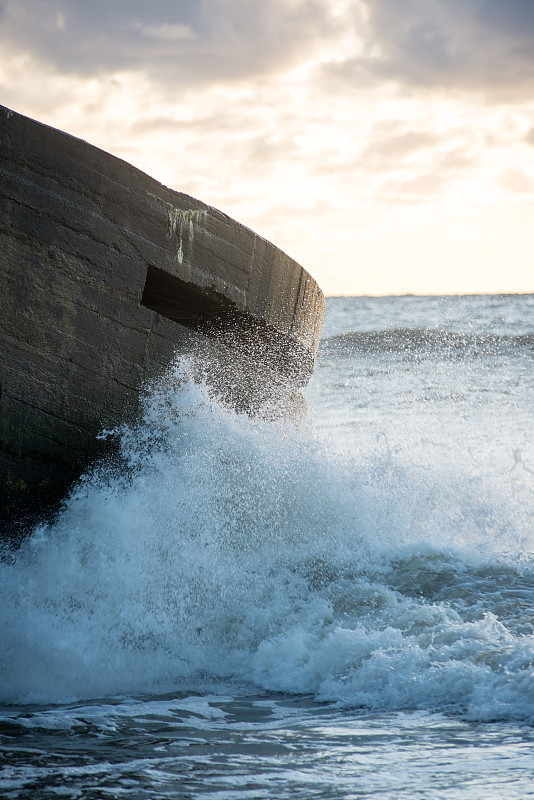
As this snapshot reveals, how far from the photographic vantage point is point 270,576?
3.80m

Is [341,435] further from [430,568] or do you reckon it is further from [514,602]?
[514,602]

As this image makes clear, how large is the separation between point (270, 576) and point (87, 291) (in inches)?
76.3

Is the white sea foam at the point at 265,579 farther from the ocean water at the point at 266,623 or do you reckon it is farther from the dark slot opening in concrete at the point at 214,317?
the dark slot opening in concrete at the point at 214,317

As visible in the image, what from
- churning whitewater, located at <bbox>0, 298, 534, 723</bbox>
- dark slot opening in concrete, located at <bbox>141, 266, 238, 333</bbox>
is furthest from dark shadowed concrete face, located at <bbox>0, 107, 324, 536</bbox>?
churning whitewater, located at <bbox>0, 298, 534, 723</bbox>

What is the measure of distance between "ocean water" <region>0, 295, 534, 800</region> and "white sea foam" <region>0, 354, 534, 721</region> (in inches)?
0.5

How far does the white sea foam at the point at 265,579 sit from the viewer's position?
2.87 metres

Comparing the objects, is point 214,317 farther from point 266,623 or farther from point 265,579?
point 266,623

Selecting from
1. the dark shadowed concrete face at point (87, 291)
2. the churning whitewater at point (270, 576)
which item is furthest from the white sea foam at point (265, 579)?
the dark shadowed concrete face at point (87, 291)

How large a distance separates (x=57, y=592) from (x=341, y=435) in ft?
17.7

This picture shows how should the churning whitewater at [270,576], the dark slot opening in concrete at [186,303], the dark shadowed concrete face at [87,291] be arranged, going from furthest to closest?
the dark slot opening in concrete at [186,303] < the dark shadowed concrete face at [87,291] < the churning whitewater at [270,576]

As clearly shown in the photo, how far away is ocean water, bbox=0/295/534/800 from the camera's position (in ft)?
6.56

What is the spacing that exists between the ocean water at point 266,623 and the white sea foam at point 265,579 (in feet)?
0.04

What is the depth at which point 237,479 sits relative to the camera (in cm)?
424

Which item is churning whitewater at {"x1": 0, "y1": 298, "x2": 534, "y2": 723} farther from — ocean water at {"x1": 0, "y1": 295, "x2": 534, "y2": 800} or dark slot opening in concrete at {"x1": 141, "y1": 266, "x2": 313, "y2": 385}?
dark slot opening in concrete at {"x1": 141, "y1": 266, "x2": 313, "y2": 385}
